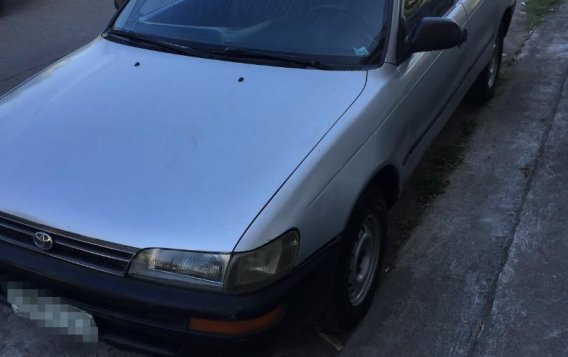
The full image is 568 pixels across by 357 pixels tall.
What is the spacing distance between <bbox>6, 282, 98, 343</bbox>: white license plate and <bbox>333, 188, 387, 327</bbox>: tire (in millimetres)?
979

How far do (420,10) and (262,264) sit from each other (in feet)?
6.77

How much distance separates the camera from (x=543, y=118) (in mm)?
5129

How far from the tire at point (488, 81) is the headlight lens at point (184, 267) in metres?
3.55

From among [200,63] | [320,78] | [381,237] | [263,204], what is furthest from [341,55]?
[263,204]

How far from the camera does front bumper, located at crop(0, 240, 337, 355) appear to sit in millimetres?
2236

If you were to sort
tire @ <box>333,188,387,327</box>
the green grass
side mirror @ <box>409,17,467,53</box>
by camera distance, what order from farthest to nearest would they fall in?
1. the green grass
2. side mirror @ <box>409,17,467,53</box>
3. tire @ <box>333,188,387,327</box>

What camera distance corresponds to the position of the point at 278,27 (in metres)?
3.34

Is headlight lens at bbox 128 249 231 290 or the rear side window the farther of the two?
the rear side window

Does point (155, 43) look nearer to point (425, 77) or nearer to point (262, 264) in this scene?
point (425, 77)

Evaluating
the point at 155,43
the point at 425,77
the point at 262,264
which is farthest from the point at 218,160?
the point at 425,77

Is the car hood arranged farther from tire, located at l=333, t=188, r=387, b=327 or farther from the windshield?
tire, located at l=333, t=188, r=387, b=327

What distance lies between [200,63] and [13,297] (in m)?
1.36

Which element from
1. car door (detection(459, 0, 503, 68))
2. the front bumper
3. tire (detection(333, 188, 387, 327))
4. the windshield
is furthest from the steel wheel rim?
car door (detection(459, 0, 503, 68))

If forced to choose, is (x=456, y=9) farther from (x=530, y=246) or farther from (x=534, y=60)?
(x=534, y=60)
